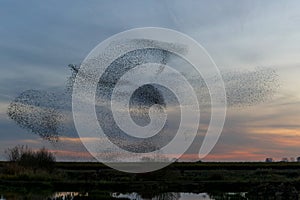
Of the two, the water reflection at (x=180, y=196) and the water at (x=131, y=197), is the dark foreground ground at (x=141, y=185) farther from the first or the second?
the water reflection at (x=180, y=196)

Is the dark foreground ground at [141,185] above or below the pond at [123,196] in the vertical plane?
above

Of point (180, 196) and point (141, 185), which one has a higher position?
point (141, 185)

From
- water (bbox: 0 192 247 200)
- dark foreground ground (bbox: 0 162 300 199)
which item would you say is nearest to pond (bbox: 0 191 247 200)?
water (bbox: 0 192 247 200)

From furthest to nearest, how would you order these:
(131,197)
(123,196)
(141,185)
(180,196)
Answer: (141,185)
(180,196)
(123,196)
(131,197)

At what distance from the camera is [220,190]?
3472cm

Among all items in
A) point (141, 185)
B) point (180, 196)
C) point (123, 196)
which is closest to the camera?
point (123, 196)

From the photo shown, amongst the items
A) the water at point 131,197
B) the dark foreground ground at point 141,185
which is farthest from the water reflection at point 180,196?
the dark foreground ground at point 141,185

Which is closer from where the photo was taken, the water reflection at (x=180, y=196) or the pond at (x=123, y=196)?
the pond at (x=123, y=196)

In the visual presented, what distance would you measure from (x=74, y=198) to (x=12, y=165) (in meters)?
19.5

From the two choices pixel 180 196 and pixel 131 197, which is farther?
pixel 180 196

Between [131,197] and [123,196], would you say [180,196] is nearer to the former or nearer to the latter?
[131,197]

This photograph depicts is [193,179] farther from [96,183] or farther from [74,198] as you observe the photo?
[74,198]

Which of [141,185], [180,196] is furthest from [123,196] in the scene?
[141,185]

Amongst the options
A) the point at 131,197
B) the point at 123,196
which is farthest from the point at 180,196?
the point at 123,196
